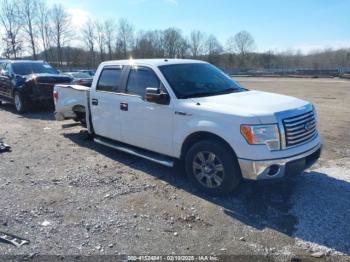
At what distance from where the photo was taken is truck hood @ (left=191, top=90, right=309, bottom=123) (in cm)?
437

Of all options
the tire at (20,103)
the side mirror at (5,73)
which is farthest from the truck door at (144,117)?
the side mirror at (5,73)

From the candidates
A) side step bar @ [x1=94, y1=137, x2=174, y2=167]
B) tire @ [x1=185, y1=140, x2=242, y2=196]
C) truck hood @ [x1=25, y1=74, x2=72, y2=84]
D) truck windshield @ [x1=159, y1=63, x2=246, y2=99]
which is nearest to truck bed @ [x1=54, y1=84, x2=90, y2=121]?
side step bar @ [x1=94, y1=137, x2=174, y2=167]

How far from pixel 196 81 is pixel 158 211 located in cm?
225

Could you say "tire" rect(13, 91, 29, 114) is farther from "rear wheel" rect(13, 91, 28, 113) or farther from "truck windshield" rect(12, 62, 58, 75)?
"truck windshield" rect(12, 62, 58, 75)

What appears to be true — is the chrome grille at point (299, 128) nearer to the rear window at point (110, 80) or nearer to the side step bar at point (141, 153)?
the side step bar at point (141, 153)

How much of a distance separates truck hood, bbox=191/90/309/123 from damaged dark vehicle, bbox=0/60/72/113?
329 inches

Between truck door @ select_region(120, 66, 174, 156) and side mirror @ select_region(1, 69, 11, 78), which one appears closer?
truck door @ select_region(120, 66, 174, 156)

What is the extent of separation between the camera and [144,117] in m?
5.64

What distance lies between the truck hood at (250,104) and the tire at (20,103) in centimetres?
887

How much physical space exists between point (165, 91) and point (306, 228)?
274cm

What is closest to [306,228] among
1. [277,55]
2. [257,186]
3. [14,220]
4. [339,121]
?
[257,186]

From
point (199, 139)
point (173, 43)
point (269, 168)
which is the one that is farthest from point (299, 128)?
point (173, 43)

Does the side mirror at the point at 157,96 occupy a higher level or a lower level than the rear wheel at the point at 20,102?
higher

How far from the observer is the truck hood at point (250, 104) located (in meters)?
4.37
